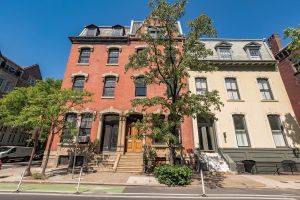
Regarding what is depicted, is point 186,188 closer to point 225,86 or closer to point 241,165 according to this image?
point 241,165

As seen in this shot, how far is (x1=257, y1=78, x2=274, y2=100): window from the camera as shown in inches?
683

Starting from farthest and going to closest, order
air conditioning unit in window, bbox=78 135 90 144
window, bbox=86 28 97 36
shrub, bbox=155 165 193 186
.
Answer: window, bbox=86 28 97 36
air conditioning unit in window, bbox=78 135 90 144
shrub, bbox=155 165 193 186

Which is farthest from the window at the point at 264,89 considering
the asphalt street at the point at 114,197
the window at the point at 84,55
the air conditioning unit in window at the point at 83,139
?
the window at the point at 84,55

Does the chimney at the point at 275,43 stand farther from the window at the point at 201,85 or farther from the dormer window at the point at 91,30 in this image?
the dormer window at the point at 91,30

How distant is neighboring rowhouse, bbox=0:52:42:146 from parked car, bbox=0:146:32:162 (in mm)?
8452

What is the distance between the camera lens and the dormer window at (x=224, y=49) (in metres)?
19.2

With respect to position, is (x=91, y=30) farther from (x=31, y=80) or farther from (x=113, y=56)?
(x=31, y=80)

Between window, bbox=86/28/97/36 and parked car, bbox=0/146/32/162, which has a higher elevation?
window, bbox=86/28/97/36

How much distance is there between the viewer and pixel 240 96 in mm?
17156

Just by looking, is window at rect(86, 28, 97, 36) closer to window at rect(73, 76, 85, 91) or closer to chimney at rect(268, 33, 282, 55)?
window at rect(73, 76, 85, 91)

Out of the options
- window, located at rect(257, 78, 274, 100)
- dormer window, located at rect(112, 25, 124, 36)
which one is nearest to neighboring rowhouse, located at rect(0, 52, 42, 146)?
dormer window, located at rect(112, 25, 124, 36)

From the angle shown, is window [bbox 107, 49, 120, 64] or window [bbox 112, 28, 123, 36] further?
window [bbox 112, 28, 123, 36]

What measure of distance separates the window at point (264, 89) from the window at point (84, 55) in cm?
1818

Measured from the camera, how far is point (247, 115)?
16312 mm
